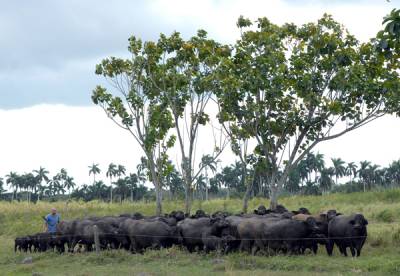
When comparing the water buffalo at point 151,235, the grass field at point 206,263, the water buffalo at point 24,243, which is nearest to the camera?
the grass field at point 206,263

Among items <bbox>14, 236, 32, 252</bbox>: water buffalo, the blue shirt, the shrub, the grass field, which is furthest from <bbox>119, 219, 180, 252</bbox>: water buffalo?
the shrub

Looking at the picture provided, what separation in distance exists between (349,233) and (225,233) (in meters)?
3.78

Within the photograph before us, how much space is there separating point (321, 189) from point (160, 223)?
8191 centimetres

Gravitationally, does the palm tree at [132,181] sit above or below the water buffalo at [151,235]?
above

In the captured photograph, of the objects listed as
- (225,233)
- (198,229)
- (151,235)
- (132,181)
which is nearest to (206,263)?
(225,233)

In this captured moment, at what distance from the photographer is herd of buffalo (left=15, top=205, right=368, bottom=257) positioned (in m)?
19.1

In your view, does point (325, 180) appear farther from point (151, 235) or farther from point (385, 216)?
point (151, 235)

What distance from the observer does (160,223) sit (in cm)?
2164

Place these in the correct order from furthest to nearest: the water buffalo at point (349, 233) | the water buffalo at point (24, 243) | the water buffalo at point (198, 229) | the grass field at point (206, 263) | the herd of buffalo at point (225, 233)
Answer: the water buffalo at point (24, 243), the water buffalo at point (198, 229), the herd of buffalo at point (225, 233), the water buffalo at point (349, 233), the grass field at point (206, 263)

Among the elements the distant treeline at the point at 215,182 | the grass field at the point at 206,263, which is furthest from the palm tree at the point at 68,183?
the grass field at the point at 206,263

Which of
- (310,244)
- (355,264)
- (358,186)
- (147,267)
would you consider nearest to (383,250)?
(310,244)

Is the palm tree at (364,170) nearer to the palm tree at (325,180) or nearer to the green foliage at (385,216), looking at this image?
the palm tree at (325,180)

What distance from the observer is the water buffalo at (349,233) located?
739 inches

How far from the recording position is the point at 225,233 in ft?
66.5
